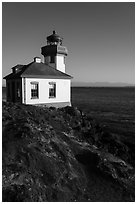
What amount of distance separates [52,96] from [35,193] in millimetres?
11695

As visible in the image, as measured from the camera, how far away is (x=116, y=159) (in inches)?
602

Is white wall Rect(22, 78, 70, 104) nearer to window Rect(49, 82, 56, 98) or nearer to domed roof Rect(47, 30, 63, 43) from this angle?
window Rect(49, 82, 56, 98)

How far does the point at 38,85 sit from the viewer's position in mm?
18500

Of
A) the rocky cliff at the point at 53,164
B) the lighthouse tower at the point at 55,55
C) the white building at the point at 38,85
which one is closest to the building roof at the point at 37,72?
the white building at the point at 38,85

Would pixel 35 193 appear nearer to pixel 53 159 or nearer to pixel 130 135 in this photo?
pixel 53 159

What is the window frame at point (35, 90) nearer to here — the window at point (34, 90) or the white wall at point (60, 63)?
the window at point (34, 90)

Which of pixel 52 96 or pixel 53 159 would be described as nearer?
pixel 53 159

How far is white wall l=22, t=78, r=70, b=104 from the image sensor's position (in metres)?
18.2

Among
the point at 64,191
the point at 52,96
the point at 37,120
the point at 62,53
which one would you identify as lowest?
the point at 64,191

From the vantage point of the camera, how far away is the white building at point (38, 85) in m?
18.1

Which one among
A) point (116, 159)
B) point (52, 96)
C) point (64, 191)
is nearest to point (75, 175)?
point (64, 191)

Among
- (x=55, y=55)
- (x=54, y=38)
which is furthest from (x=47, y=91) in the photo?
(x=54, y=38)

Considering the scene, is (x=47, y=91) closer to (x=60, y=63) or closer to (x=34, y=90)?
(x=34, y=90)

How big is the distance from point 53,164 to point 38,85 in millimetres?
9582
